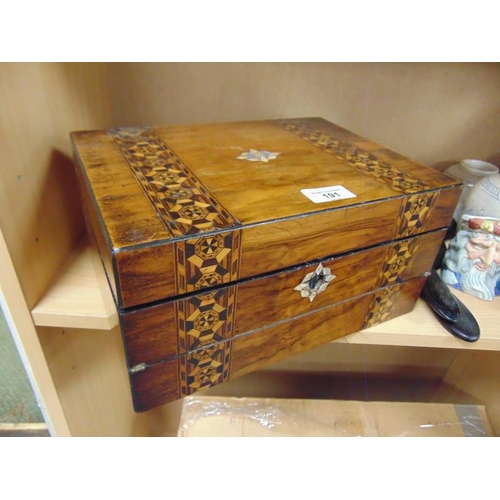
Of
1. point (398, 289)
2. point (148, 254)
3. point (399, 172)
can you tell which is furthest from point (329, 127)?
point (148, 254)

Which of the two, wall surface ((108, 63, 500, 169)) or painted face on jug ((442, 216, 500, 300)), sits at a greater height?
wall surface ((108, 63, 500, 169))

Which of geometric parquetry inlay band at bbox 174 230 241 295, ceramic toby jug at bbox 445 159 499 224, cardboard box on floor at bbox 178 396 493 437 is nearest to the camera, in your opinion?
geometric parquetry inlay band at bbox 174 230 241 295

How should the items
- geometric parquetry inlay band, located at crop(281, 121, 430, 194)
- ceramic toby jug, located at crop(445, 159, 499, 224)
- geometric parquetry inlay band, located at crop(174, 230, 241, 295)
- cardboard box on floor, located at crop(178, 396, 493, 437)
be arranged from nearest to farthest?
geometric parquetry inlay band, located at crop(174, 230, 241, 295) → geometric parquetry inlay band, located at crop(281, 121, 430, 194) → ceramic toby jug, located at crop(445, 159, 499, 224) → cardboard box on floor, located at crop(178, 396, 493, 437)

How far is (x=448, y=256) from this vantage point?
562 millimetres

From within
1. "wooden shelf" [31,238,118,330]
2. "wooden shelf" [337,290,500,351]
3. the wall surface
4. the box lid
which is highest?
the wall surface

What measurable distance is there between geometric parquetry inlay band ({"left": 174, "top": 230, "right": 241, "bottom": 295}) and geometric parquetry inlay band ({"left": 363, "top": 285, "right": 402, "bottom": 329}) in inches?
9.0

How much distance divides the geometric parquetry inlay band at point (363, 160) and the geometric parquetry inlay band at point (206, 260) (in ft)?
0.70

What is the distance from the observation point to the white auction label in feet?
1.32

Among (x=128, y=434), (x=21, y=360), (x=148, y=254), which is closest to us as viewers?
(x=148, y=254)

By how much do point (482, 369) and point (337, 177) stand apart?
69 centimetres

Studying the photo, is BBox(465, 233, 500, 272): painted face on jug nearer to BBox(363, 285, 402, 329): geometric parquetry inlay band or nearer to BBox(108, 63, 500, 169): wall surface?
BBox(363, 285, 402, 329): geometric parquetry inlay band

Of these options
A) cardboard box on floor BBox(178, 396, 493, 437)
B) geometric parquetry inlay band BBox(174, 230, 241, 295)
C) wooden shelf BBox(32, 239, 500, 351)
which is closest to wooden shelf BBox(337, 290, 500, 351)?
wooden shelf BBox(32, 239, 500, 351)

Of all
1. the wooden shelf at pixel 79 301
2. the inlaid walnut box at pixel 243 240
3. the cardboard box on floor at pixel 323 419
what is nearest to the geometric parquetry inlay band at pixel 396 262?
the inlaid walnut box at pixel 243 240

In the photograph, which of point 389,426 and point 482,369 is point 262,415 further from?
point 482,369
